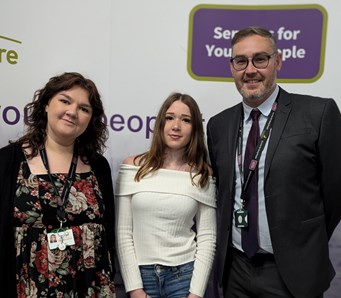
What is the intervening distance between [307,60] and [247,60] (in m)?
0.70

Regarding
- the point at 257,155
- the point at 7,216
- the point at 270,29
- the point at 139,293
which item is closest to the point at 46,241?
the point at 7,216

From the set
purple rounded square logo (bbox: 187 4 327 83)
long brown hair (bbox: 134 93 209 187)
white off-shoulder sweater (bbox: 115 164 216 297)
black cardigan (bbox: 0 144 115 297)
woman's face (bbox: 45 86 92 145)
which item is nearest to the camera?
black cardigan (bbox: 0 144 115 297)

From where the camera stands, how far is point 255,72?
1586 millimetres

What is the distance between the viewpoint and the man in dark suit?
5.01 ft

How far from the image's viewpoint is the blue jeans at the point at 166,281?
5.75ft

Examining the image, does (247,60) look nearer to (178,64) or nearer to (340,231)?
(178,64)

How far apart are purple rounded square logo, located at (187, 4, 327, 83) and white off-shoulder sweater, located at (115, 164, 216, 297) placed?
0.73 meters

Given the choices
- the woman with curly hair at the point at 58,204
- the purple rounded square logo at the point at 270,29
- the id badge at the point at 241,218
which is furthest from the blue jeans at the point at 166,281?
the purple rounded square logo at the point at 270,29

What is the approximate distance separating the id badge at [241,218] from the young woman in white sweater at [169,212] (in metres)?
0.23

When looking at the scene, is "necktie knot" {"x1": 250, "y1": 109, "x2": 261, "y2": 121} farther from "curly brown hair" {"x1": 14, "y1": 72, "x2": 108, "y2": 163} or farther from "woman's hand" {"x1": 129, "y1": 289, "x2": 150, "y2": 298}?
"woman's hand" {"x1": 129, "y1": 289, "x2": 150, "y2": 298}

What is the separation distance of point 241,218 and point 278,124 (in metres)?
0.42

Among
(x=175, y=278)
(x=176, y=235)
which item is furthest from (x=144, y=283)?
(x=176, y=235)

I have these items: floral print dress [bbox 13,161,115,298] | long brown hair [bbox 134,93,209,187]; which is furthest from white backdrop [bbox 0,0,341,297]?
→ floral print dress [bbox 13,161,115,298]

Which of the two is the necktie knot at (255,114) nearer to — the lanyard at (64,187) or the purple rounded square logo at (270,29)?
the purple rounded square logo at (270,29)
